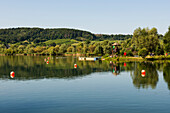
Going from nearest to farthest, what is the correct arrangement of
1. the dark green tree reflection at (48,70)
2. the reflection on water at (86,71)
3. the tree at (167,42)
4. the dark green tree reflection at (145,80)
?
the dark green tree reflection at (145,80) < the reflection on water at (86,71) < the dark green tree reflection at (48,70) < the tree at (167,42)

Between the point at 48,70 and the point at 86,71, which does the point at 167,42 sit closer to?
the point at 86,71

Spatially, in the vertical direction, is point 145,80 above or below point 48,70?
below

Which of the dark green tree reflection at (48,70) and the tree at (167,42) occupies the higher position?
the tree at (167,42)

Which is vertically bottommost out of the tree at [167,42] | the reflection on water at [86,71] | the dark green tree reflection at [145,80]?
the dark green tree reflection at [145,80]

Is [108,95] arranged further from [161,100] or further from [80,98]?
[161,100]

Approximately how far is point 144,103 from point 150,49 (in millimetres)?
111431

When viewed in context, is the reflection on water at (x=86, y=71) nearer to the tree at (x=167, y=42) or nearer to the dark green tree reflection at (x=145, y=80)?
the dark green tree reflection at (x=145, y=80)

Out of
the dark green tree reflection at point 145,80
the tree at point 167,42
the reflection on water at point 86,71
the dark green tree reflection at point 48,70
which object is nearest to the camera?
the dark green tree reflection at point 145,80

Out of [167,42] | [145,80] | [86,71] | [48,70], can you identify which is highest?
[167,42]

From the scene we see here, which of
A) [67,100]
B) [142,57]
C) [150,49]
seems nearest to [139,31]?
[150,49]

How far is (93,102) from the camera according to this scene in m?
32.0

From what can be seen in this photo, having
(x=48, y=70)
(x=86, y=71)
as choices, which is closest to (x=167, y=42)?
(x=86, y=71)

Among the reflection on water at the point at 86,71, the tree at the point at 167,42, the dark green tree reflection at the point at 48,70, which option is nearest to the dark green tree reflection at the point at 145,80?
the reflection on water at the point at 86,71

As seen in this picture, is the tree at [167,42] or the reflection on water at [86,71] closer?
the reflection on water at [86,71]
